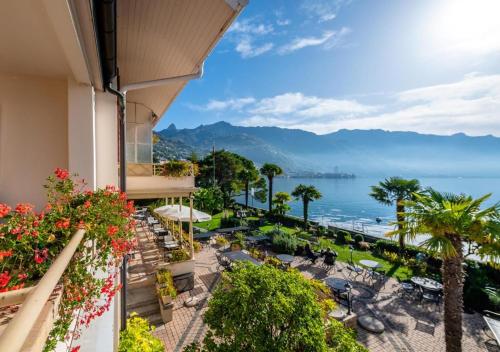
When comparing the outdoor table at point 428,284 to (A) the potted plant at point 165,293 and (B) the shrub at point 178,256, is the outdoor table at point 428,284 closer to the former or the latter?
(B) the shrub at point 178,256

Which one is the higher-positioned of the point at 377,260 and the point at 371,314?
the point at 371,314

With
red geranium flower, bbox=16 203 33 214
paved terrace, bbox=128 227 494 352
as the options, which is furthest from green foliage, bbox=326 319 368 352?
paved terrace, bbox=128 227 494 352

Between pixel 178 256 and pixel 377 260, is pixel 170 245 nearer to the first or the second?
pixel 178 256

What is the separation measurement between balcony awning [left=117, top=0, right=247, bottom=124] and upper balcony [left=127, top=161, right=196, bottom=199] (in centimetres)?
297

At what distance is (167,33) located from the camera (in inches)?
209

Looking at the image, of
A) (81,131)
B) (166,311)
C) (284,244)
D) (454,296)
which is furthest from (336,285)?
(81,131)

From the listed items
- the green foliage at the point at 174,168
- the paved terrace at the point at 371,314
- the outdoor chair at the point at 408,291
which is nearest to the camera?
the paved terrace at the point at 371,314

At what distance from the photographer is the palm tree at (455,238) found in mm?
6000

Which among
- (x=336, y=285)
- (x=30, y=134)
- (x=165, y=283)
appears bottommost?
(x=336, y=285)

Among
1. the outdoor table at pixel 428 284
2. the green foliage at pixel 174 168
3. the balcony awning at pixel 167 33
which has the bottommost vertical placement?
the outdoor table at pixel 428 284

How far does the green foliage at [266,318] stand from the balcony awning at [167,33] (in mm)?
4991

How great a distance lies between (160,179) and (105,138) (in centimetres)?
410

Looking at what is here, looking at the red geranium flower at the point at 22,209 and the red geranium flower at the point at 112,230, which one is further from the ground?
the red geranium flower at the point at 22,209

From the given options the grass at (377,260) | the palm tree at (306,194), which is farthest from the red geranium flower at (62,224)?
the palm tree at (306,194)
